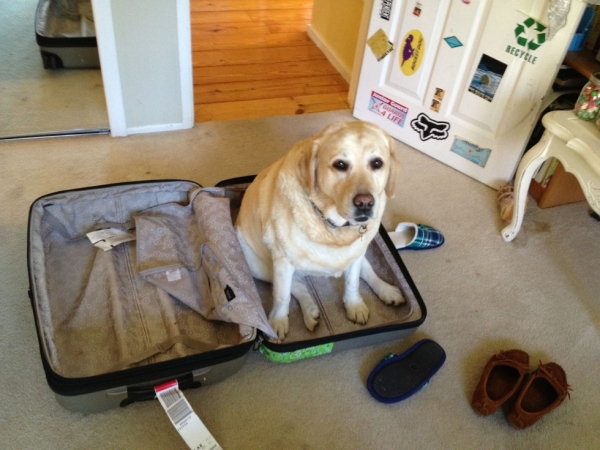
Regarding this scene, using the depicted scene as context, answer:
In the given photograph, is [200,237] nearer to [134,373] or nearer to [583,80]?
[134,373]

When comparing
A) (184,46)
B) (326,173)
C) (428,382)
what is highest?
(326,173)

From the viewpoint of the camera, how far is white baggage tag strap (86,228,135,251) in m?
1.75

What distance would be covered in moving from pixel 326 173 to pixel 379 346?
2.09 feet

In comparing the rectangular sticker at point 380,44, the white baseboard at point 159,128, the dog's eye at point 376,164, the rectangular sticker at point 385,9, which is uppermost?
the rectangular sticker at point 385,9

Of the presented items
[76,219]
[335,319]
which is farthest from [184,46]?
[335,319]

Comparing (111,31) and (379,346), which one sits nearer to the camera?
(379,346)

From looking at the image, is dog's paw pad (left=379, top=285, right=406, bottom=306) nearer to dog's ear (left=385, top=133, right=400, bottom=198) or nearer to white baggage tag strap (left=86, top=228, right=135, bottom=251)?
dog's ear (left=385, top=133, right=400, bottom=198)

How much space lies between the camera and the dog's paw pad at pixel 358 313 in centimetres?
165

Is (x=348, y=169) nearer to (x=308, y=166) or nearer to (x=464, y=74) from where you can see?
(x=308, y=166)

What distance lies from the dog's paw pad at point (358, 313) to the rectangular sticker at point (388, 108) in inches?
44.2

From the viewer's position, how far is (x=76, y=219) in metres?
1.79

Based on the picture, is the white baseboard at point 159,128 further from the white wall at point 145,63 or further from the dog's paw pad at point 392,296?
the dog's paw pad at point 392,296

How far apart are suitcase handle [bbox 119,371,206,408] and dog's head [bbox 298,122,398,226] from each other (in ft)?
1.93

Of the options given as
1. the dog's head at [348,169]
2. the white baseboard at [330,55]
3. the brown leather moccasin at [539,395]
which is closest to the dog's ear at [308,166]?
the dog's head at [348,169]
